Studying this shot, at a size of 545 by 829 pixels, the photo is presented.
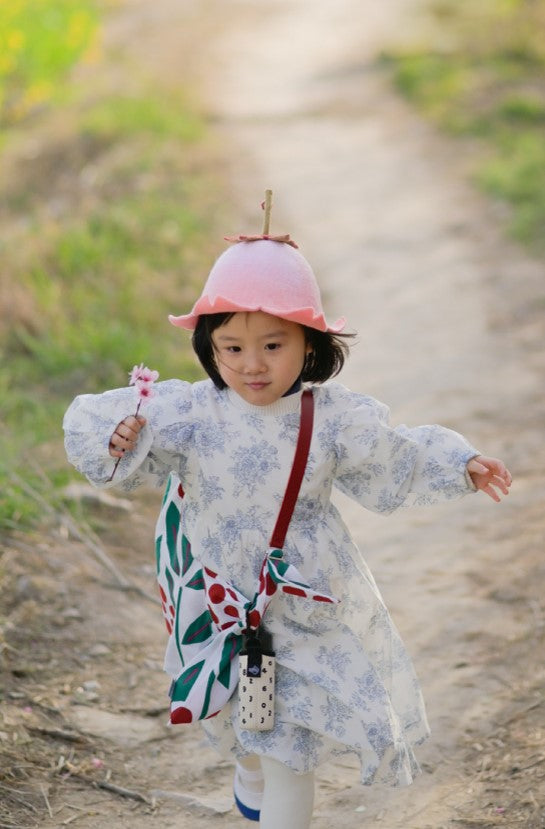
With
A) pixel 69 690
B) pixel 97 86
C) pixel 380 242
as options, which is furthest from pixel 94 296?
pixel 97 86

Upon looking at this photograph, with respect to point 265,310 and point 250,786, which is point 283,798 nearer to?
point 250,786

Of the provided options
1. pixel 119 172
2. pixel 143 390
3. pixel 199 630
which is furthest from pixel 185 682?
pixel 119 172

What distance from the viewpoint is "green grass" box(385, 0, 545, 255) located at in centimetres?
802

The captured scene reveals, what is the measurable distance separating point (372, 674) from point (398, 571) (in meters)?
1.63

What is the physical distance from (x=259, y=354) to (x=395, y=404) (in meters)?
3.15

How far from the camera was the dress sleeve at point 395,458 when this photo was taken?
7.77 ft

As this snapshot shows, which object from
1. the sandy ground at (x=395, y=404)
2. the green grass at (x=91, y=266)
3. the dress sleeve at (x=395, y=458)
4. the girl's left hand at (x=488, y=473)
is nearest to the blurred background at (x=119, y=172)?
the green grass at (x=91, y=266)

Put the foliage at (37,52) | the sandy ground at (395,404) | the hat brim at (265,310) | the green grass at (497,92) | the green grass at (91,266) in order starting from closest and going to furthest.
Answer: the hat brim at (265,310), the sandy ground at (395,404), the green grass at (91,266), the green grass at (497,92), the foliage at (37,52)

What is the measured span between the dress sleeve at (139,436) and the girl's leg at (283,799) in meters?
0.59

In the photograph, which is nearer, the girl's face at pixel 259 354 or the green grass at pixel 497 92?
the girl's face at pixel 259 354

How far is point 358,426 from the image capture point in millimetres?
2373

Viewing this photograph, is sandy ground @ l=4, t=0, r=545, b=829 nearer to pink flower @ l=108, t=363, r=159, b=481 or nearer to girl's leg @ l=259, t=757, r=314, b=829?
girl's leg @ l=259, t=757, r=314, b=829

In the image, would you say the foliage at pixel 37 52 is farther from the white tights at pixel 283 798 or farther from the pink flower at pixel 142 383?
the white tights at pixel 283 798

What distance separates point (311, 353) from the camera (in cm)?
243
